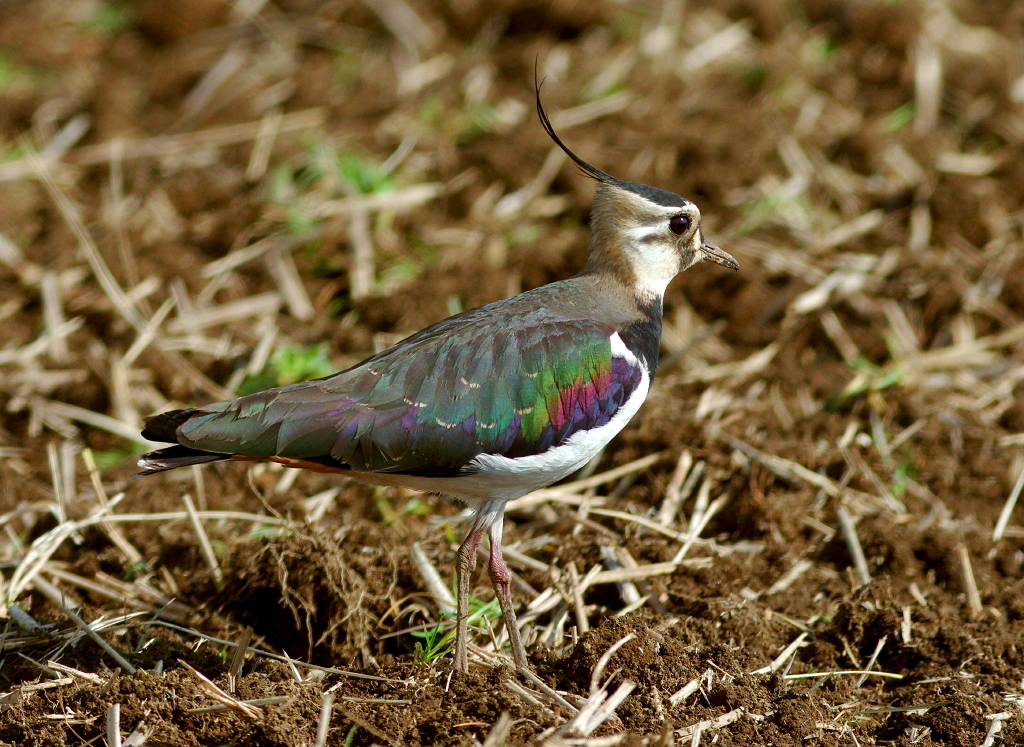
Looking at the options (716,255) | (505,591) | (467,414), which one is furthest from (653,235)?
(505,591)

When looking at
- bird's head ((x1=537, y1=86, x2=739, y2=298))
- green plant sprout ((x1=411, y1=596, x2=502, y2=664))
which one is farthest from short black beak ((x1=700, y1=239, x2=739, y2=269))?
green plant sprout ((x1=411, y1=596, x2=502, y2=664))

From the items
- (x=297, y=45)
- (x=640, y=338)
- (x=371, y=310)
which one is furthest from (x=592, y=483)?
(x=297, y=45)

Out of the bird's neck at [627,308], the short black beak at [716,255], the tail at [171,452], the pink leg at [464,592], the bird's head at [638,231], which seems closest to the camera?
the tail at [171,452]

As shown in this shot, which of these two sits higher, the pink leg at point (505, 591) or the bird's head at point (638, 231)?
the bird's head at point (638, 231)

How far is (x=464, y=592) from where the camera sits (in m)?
5.08

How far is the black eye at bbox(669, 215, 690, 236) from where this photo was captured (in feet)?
18.7

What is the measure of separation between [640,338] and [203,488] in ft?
8.55

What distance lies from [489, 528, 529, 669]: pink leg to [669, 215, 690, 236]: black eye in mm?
1700

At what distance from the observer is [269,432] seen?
482cm

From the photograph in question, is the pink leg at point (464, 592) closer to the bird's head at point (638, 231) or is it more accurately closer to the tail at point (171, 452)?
the tail at point (171, 452)

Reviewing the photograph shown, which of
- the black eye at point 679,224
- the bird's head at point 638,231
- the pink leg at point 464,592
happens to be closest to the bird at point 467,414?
the pink leg at point 464,592

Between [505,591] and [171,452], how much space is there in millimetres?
1597

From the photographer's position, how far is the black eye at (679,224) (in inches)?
225

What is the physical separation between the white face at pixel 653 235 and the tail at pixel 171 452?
2221mm
